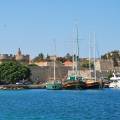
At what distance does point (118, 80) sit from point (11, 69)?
1275 inches

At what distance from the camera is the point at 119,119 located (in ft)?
158

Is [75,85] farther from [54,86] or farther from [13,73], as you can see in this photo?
[13,73]

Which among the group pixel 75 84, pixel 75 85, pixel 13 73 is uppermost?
pixel 13 73

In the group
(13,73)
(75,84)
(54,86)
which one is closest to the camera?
(75,84)

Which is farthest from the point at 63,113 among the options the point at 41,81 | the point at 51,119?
the point at 41,81

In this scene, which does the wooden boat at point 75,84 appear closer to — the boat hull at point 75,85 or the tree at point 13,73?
the boat hull at point 75,85

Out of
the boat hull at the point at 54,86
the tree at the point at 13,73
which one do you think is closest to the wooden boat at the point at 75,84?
the boat hull at the point at 54,86

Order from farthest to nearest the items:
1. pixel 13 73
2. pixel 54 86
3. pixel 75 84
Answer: pixel 13 73
pixel 54 86
pixel 75 84

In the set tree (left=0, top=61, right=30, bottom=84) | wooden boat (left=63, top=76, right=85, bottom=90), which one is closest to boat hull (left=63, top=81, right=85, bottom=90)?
wooden boat (left=63, top=76, right=85, bottom=90)

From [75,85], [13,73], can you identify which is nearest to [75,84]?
[75,85]

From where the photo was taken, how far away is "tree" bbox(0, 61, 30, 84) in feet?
552

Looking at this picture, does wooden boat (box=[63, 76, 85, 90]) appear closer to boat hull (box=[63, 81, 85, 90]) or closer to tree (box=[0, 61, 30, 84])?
boat hull (box=[63, 81, 85, 90])

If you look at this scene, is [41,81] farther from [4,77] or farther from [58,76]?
[4,77]

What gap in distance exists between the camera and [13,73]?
167750mm
